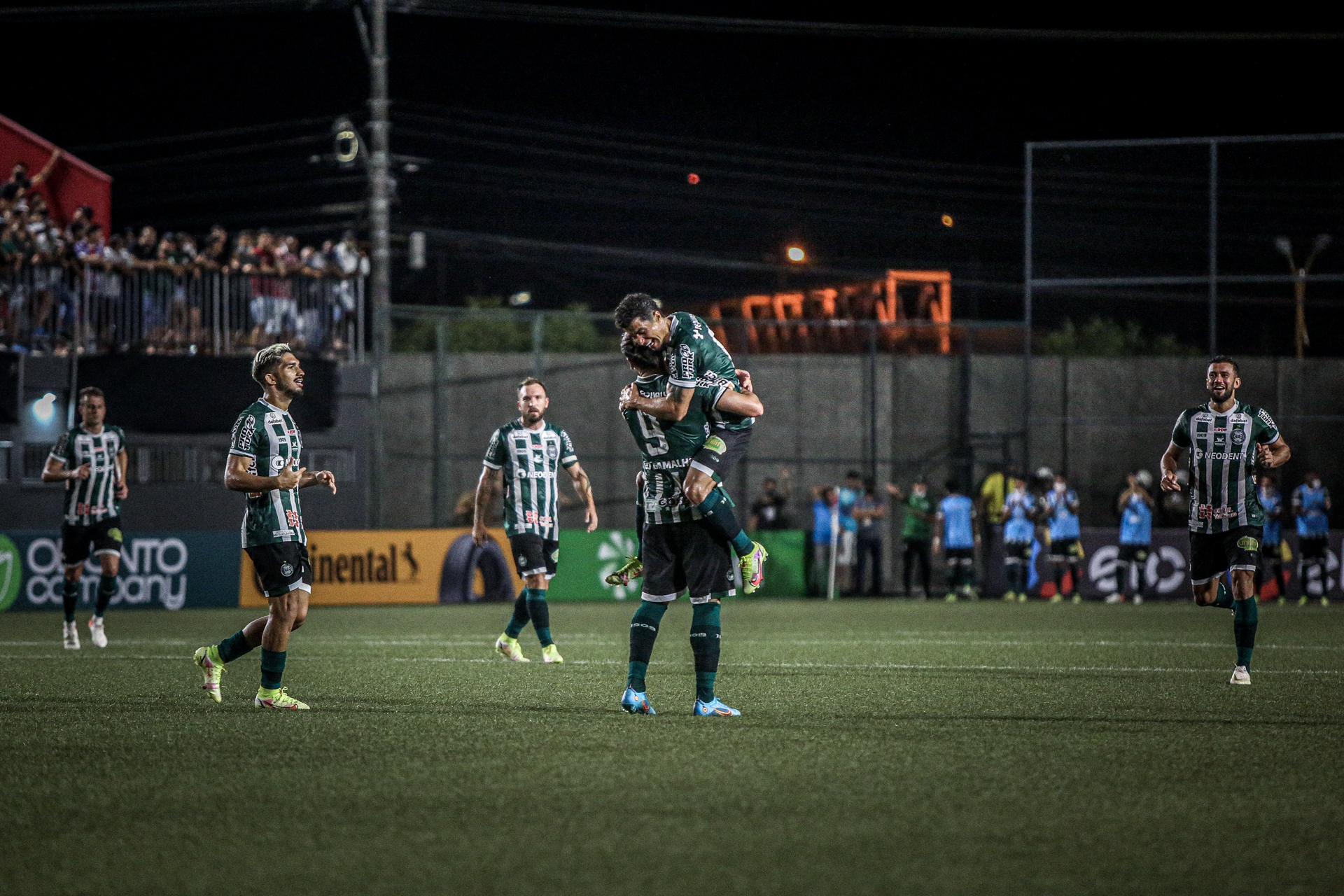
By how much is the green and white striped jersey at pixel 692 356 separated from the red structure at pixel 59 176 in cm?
2601

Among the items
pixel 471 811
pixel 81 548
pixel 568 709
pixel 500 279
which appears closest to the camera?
pixel 471 811

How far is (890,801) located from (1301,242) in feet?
79.7

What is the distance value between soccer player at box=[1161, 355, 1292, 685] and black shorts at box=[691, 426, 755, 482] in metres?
3.68

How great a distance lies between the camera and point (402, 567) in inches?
968

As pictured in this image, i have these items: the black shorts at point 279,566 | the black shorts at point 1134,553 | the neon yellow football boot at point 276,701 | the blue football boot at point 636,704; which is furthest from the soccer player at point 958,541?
the black shorts at point 279,566

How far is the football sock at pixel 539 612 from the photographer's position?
504 inches

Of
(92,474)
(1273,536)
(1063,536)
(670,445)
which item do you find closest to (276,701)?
(670,445)

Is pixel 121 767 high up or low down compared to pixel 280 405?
down

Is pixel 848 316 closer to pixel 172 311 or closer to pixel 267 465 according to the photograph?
pixel 172 311

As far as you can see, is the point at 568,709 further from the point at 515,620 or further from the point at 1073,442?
Result: the point at 1073,442

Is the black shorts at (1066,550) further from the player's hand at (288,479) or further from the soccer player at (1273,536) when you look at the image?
the player's hand at (288,479)

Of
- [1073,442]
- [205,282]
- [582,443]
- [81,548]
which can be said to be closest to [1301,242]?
[1073,442]

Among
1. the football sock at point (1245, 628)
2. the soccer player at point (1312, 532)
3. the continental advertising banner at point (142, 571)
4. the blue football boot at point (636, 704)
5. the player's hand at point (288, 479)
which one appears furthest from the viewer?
the soccer player at point (1312, 532)

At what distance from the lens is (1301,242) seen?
27266 mm
